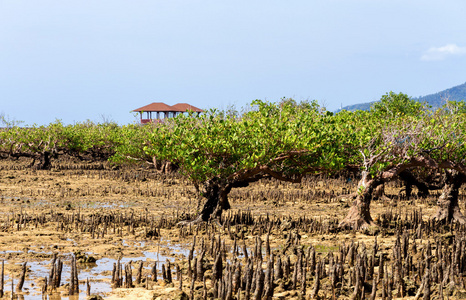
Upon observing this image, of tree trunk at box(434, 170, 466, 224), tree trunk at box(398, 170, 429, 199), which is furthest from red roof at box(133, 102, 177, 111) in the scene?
tree trunk at box(434, 170, 466, 224)

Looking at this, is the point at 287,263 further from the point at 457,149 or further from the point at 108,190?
the point at 108,190

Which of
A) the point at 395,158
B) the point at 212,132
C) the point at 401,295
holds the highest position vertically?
the point at 212,132

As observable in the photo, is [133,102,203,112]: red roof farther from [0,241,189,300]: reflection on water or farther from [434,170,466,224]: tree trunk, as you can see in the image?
[0,241,189,300]: reflection on water

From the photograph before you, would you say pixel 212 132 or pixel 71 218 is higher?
pixel 212 132

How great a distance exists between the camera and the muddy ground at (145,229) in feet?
28.7

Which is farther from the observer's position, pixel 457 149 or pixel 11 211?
pixel 11 211

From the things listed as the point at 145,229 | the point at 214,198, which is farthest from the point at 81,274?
the point at 214,198

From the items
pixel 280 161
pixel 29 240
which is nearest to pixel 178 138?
pixel 280 161

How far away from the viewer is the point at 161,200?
20281mm

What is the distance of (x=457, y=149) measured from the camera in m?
13.7

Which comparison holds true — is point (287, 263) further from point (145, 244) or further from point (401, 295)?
point (145, 244)

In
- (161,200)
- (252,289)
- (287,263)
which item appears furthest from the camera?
(161,200)

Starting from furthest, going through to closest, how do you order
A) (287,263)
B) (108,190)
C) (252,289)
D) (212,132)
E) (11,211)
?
(108,190)
(11,211)
(212,132)
(287,263)
(252,289)

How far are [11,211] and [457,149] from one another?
41.9 ft
